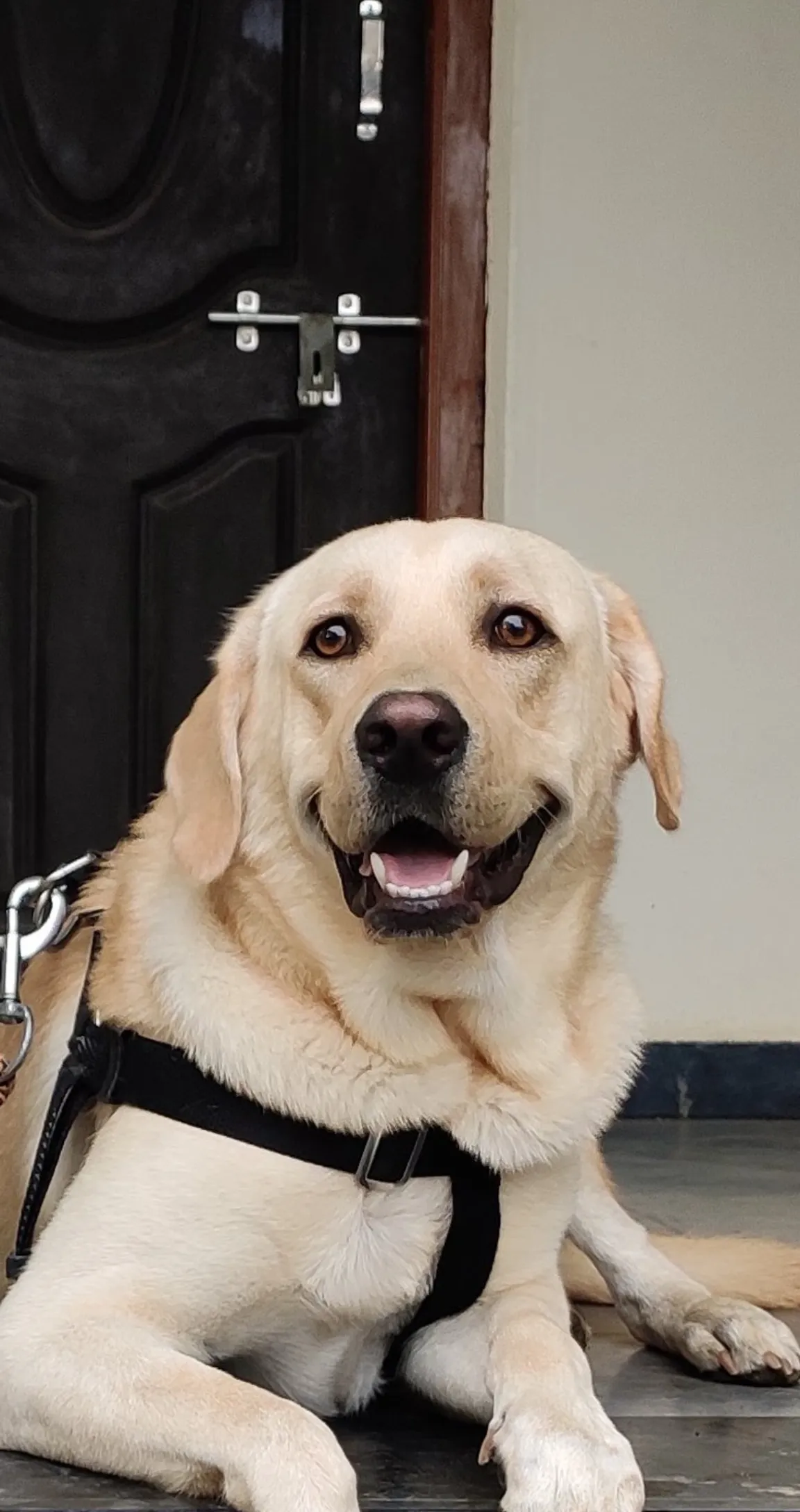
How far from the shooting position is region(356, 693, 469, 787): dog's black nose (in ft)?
4.40

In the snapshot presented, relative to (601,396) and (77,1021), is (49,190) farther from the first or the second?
(77,1021)

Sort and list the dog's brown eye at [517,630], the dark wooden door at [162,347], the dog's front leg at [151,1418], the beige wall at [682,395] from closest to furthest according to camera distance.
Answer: the dog's front leg at [151,1418], the dog's brown eye at [517,630], the beige wall at [682,395], the dark wooden door at [162,347]

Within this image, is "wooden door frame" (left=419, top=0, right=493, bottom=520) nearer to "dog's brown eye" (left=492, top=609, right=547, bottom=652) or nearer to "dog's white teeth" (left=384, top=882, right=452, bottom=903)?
"dog's brown eye" (left=492, top=609, right=547, bottom=652)

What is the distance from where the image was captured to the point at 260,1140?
145 cm

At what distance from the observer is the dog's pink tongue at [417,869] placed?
1417 mm

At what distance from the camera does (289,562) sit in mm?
3479

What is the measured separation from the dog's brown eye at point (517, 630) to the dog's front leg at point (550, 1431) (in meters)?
0.59

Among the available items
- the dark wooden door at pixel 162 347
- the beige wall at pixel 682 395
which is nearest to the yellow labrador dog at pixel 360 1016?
the beige wall at pixel 682 395

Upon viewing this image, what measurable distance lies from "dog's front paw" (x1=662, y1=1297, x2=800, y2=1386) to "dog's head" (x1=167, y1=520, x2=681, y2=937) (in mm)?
517

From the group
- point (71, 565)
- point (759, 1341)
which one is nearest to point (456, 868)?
point (759, 1341)

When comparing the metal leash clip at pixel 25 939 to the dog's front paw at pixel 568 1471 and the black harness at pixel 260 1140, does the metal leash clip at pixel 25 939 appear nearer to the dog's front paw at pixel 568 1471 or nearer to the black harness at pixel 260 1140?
the black harness at pixel 260 1140

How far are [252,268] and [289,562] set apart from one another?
22.9 inches

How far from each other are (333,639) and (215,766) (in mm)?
159

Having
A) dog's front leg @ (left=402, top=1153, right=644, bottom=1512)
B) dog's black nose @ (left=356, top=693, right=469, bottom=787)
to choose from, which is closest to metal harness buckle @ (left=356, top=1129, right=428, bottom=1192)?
dog's front leg @ (left=402, top=1153, right=644, bottom=1512)
